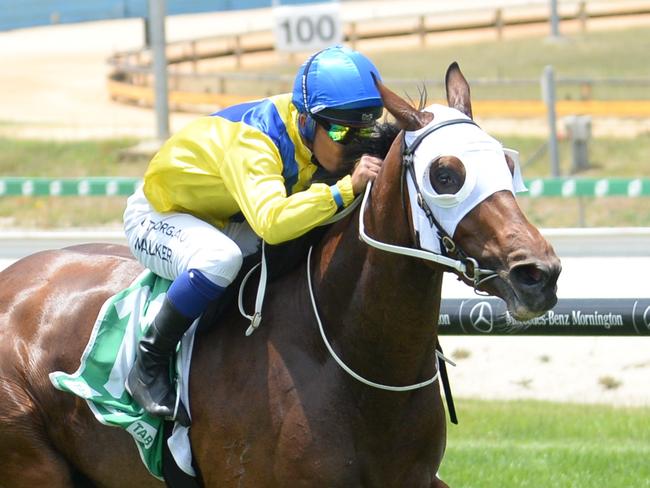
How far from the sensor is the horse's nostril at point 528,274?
3.86 meters

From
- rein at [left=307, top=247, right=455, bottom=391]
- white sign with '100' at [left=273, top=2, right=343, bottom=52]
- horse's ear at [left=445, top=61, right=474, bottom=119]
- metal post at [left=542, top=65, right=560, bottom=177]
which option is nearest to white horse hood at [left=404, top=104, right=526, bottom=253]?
horse's ear at [left=445, top=61, right=474, bottom=119]

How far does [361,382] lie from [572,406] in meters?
4.53

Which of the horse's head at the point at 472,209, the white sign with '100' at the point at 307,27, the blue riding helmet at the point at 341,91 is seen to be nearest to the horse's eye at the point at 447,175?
the horse's head at the point at 472,209

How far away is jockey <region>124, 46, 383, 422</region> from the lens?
4.49m

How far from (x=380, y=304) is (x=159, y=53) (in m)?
15.0

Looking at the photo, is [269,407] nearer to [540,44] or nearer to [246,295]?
[246,295]

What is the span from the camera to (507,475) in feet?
22.0

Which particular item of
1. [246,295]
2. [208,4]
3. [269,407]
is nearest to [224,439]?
[269,407]

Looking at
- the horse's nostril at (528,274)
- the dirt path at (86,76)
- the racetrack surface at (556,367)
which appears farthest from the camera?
the dirt path at (86,76)

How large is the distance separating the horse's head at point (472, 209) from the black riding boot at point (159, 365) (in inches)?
38.8

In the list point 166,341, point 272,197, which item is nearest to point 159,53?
point 166,341

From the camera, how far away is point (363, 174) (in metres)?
4.49

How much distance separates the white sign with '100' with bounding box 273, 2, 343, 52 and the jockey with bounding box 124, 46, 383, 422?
35.3ft

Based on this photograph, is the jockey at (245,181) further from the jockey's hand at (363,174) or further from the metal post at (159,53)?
the metal post at (159,53)
